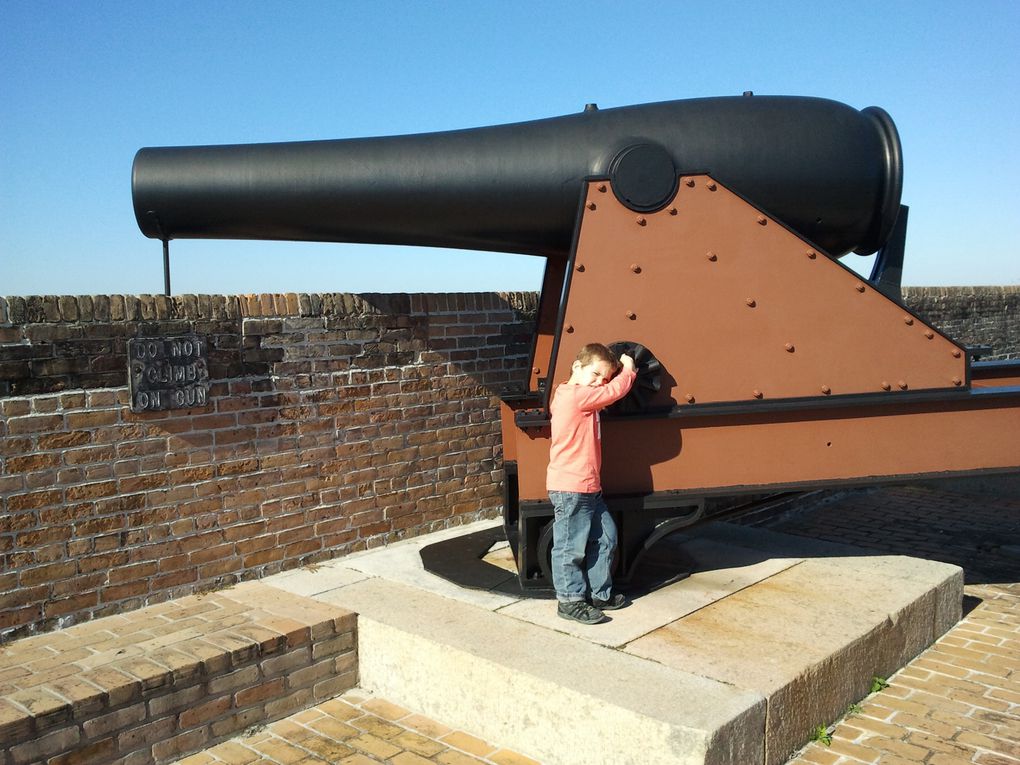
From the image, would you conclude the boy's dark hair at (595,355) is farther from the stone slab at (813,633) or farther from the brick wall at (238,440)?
Answer: the brick wall at (238,440)

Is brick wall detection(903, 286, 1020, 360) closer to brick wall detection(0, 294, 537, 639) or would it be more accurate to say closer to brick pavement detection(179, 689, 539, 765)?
brick wall detection(0, 294, 537, 639)

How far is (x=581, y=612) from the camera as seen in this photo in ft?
11.9

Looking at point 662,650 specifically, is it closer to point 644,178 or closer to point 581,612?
point 581,612

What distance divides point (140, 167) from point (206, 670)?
2.00 m

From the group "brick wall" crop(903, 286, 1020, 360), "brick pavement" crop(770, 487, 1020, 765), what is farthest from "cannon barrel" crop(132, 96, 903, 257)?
"brick wall" crop(903, 286, 1020, 360)

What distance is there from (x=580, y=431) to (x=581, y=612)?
0.68 meters

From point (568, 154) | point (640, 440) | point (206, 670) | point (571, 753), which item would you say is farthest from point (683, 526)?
point (206, 670)

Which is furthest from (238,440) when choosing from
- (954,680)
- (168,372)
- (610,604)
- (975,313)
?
(975,313)

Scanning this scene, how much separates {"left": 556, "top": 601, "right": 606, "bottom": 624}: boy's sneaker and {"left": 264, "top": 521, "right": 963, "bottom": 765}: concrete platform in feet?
0.19

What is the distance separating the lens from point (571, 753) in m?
3.02

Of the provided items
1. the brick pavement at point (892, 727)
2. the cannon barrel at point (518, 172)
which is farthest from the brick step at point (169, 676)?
the cannon barrel at point (518, 172)

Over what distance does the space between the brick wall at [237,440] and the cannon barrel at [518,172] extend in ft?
1.72

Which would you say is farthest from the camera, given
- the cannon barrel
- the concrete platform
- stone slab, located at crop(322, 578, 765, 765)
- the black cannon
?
the cannon barrel

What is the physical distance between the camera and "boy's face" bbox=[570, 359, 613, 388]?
11.6ft
